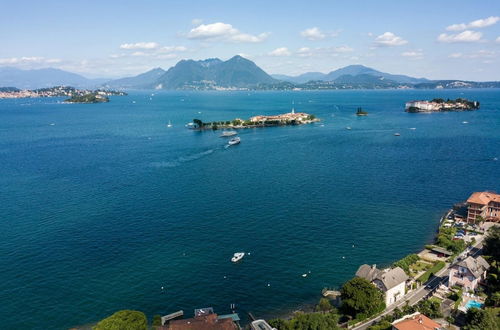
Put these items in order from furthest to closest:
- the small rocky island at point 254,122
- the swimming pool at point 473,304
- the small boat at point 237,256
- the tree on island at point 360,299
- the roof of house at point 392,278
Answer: the small rocky island at point 254,122 < the small boat at point 237,256 < the roof of house at point 392,278 < the swimming pool at point 473,304 < the tree on island at point 360,299

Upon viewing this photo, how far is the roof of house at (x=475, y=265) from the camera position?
107ft

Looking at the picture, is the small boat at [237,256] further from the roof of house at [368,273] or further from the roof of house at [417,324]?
the roof of house at [417,324]

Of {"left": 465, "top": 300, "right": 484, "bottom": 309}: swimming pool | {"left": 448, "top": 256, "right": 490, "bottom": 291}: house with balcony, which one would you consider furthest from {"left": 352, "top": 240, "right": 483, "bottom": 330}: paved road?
{"left": 465, "top": 300, "right": 484, "bottom": 309}: swimming pool

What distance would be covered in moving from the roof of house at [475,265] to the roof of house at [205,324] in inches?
844

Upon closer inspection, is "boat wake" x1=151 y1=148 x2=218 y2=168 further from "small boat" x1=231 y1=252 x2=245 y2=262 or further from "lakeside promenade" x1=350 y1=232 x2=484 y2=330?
"lakeside promenade" x1=350 y1=232 x2=484 y2=330

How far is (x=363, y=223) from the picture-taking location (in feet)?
155

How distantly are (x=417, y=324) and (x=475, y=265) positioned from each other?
12491 mm

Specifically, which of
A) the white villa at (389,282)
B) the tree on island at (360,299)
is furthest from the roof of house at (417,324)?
the white villa at (389,282)

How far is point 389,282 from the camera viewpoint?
3095 centimetres

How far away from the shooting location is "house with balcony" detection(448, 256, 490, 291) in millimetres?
32594

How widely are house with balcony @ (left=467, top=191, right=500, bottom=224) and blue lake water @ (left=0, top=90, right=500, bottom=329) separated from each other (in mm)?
4761

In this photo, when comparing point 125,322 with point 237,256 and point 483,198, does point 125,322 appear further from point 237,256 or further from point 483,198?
point 483,198

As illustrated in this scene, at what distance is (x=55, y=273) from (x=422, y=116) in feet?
535

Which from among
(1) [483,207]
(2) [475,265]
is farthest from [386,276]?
(1) [483,207]
